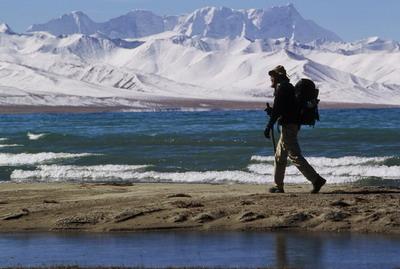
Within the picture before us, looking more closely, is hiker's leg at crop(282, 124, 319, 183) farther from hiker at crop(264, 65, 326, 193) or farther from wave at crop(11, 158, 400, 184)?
wave at crop(11, 158, 400, 184)

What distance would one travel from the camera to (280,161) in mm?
13758

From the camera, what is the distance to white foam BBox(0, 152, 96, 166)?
30281 mm

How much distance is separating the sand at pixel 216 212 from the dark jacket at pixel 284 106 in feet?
3.28

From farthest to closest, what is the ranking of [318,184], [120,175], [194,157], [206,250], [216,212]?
[194,157] < [120,175] < [318,184] < [216,212] < [206,250]

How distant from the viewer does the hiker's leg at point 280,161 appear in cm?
1359

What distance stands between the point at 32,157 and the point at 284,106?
762 inches

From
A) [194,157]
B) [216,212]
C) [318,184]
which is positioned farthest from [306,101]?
[194,157]

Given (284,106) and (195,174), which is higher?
(284,106)

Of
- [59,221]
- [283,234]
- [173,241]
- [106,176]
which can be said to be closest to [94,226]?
[59,221]

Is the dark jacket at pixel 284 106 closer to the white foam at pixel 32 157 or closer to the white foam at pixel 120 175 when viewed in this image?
the white foam at pixel 120 175

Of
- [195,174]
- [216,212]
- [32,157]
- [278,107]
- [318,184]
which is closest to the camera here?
[216,212]

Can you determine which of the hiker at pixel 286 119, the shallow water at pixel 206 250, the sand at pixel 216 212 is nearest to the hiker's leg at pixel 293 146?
the hiker at pixel 286 119

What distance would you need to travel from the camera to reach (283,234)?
36.7ft

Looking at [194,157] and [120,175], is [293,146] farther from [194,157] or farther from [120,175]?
[194,157]
